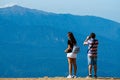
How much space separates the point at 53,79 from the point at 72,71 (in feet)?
5.73

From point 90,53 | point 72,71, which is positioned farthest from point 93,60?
point 72,71

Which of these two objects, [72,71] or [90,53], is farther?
[72,71]

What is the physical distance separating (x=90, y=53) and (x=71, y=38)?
1.12 metres

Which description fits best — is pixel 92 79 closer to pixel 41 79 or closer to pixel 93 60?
pixel 93 60

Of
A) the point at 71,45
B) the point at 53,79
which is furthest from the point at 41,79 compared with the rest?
the point at 71,45

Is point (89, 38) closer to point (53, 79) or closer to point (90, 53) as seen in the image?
point (90, 53)

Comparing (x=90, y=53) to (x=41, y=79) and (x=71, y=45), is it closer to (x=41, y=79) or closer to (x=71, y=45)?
(x=71, y=45)

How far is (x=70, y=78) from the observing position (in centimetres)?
2367

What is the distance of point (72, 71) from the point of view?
25391mm

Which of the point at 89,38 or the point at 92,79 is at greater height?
the point at 89,38

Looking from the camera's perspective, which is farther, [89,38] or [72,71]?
[72,71]

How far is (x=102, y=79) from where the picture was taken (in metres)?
23.4

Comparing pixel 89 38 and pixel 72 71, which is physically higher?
pixel 89 38

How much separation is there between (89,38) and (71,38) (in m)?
0.85
